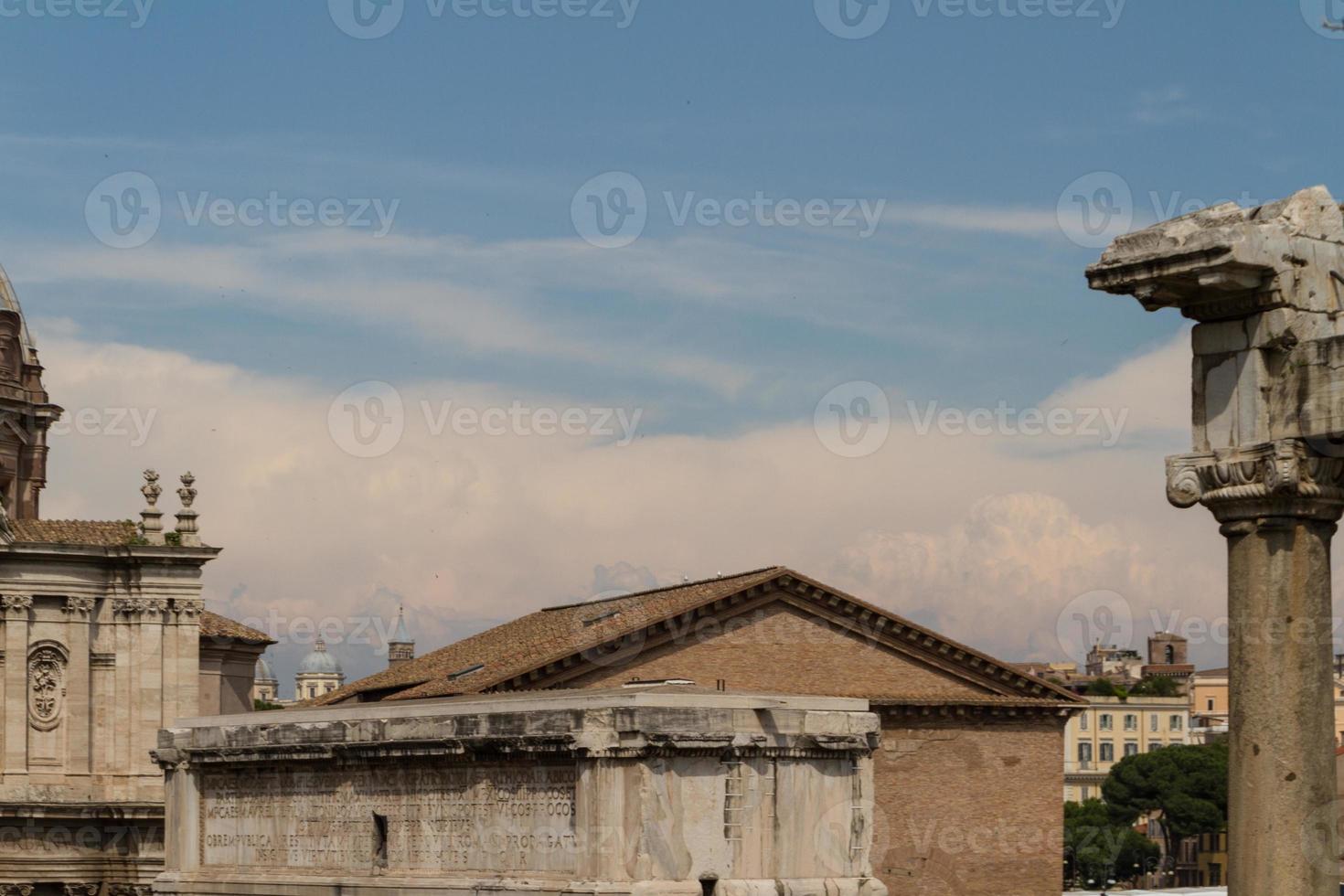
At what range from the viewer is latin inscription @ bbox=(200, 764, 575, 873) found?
2597 cm

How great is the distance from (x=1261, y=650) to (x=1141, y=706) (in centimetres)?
11769

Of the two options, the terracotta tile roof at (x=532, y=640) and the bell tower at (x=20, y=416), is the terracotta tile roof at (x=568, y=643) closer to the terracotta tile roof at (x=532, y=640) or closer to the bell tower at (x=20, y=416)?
the terracotta tile roof at (x=532, y=640)

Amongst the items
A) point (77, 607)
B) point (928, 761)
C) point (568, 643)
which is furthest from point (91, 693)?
point (928, 761)

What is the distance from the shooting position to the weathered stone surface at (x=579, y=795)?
2509cm

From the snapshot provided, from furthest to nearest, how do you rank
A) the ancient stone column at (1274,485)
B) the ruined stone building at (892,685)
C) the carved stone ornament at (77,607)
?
the carved stone ornament at (77,607) < the ruined stone building at (892,685) < the ancient stone column at (1274,485)

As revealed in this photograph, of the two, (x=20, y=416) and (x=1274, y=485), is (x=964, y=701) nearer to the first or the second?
(x=20, y=416)

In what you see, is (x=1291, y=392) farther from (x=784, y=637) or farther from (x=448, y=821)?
(x=784, y=637)

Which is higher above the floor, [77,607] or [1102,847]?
[77,607]

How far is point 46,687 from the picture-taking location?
47.8 meters

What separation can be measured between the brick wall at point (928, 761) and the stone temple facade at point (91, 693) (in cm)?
1108

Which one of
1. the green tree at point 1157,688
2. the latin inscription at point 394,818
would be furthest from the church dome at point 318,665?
the latin inscription at point 394,818

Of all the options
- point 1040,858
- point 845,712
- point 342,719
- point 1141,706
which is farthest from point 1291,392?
point 1141,706

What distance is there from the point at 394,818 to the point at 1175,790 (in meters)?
79.3

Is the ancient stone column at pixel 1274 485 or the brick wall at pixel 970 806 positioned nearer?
the ancient stone column at pixel 1274 485
